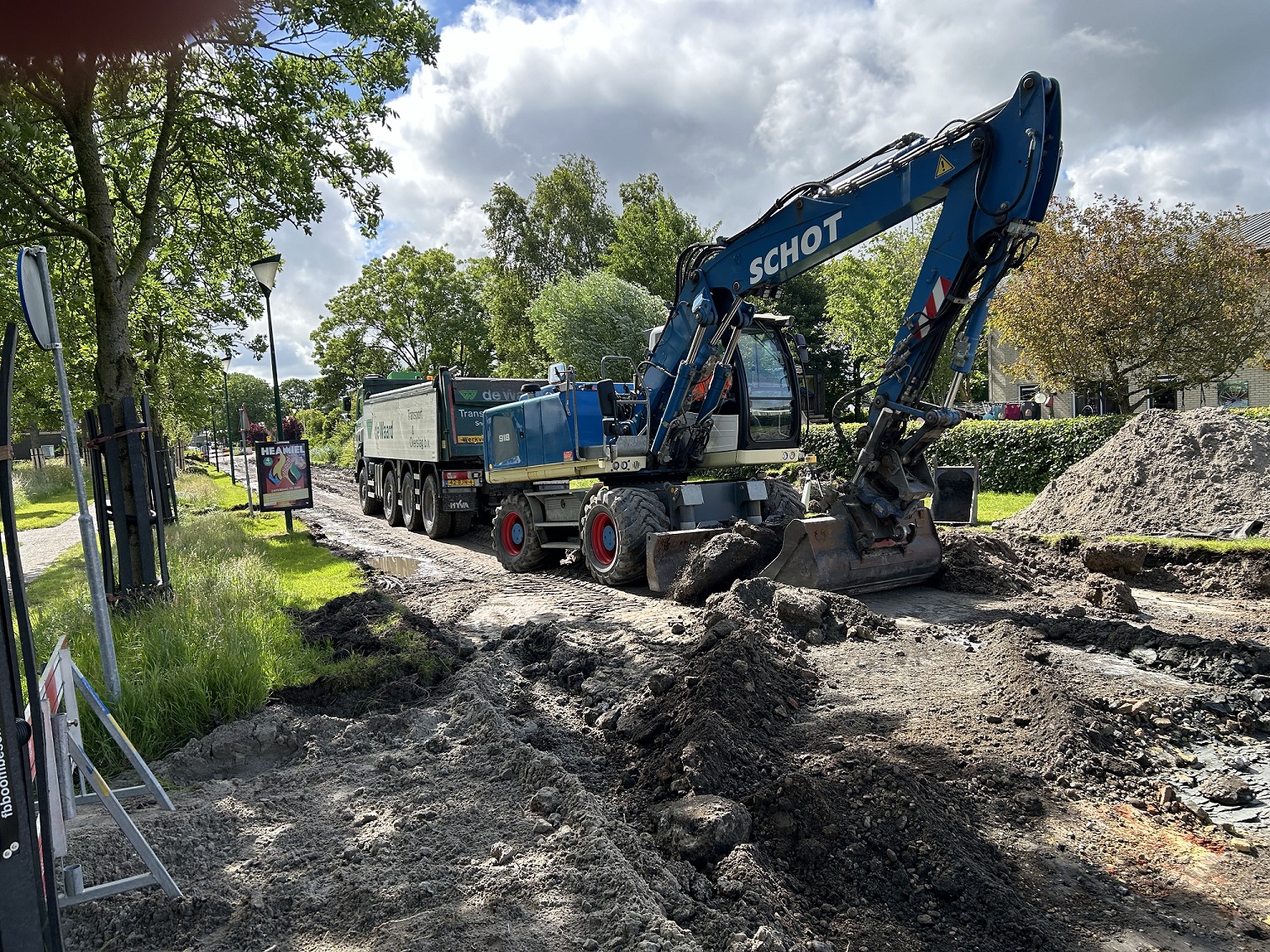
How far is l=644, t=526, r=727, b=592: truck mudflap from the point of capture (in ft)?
28.1

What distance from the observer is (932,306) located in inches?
279

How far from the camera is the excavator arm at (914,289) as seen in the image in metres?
6.50

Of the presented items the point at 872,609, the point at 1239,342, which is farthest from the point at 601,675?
the point at 1239,342

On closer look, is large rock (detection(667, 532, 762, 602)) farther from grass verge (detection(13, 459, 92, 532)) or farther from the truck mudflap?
grass verge (detection(13, 459, 92, 532))

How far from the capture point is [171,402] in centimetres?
1900

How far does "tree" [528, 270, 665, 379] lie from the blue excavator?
662 inches

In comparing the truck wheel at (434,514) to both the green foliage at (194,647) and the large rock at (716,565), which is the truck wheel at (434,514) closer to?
the green foliage at (194,647)

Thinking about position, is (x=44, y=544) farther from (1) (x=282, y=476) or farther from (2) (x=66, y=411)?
(2) (x=66, y=411)

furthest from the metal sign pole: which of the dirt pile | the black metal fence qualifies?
the dirt pile

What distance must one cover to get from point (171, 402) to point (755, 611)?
17.2 meters

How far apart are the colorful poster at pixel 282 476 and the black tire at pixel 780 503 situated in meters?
9.38

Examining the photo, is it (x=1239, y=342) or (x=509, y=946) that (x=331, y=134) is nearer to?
(x=509, y=946)

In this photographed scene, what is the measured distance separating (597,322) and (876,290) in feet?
39.4

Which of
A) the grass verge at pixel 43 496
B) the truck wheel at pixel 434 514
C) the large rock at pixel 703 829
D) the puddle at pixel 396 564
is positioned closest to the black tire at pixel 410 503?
the truck wheel at pixel 434 514
